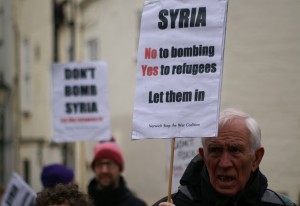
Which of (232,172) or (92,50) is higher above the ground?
(232,172)

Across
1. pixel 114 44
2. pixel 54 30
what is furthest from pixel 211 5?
pixel 54 30

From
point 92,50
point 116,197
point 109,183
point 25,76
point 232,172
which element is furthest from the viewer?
point 25,76

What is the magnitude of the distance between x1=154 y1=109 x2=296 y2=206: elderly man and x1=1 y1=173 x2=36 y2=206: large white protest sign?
1975 millimetres

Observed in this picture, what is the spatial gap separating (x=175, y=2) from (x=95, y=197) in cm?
298

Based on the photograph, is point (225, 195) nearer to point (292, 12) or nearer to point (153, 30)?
point (153, 30)

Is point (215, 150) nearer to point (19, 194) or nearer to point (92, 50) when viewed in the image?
point (19, 194)

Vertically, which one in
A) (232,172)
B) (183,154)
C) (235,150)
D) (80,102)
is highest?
(235,150)

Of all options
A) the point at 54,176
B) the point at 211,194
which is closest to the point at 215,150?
the point at 211,194

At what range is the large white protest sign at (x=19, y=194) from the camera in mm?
5461

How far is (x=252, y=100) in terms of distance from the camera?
11.3 meters

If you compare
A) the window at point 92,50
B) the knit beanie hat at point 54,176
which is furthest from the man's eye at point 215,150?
the window at point 92,50

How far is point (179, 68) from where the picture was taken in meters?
3.91

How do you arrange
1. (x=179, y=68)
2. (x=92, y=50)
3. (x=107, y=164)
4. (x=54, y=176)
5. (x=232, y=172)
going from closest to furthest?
(x=232, y=172) < (x=179, y=68) < (x=54, y=176) < (x=107, y=164) < (x=92, y=50)

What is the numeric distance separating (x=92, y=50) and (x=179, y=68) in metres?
14.4
